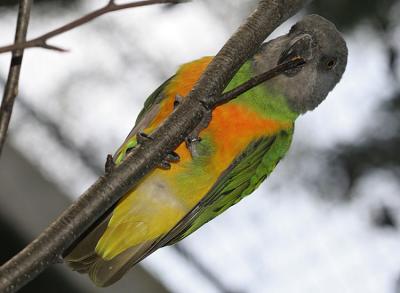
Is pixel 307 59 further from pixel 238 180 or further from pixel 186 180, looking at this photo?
pixel 186 180

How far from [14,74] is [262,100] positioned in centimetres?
151

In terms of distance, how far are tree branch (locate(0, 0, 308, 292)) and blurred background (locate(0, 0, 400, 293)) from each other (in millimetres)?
2098

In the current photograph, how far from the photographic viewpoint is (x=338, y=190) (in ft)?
16.0

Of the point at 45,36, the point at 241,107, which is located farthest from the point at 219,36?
the point at 45,36

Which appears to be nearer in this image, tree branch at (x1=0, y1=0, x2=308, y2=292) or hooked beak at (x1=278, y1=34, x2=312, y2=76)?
tree branch at (x1=0, y1=0, x2=308, y2=292)

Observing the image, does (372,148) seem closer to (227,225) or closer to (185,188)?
(227,225)

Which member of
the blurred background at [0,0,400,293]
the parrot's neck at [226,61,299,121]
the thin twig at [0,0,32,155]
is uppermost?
the thin twig at [0,0,32,155]

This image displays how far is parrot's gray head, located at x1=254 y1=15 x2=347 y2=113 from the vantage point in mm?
3498

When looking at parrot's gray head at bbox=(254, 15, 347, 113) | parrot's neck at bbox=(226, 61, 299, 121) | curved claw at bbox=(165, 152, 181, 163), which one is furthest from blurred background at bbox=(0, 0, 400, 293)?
curved claw at bbox=(165, 152, 181, 163)

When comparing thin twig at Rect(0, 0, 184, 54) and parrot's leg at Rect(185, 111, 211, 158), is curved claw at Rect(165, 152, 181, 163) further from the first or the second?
thin twig at Rect(0, 0, 184, 54)

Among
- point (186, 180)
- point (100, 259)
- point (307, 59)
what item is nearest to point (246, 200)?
point (307, 59)

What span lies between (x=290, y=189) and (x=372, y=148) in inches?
27.3

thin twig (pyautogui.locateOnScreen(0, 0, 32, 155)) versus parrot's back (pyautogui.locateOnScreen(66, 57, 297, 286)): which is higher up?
thin twig (pyautogui.locateOnScreen(0, 0, 32, 155))

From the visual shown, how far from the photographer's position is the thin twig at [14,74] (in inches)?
82.6
